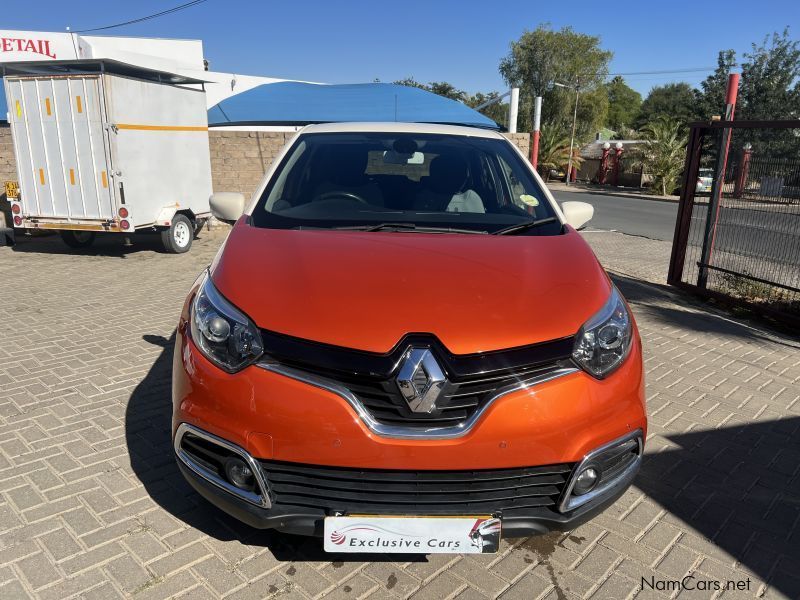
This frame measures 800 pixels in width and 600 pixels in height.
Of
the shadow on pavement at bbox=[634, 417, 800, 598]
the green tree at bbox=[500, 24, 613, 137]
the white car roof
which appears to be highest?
the green tree at bbox=[500, 24, 613, 137]

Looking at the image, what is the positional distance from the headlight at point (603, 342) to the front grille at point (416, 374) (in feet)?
0.79

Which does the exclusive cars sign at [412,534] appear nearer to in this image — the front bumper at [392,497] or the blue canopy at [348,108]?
the front bumper at [392,497]

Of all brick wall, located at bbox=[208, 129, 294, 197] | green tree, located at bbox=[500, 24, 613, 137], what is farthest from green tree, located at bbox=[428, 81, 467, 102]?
brick wall, located at bbox=[208, 129, 294, 197]

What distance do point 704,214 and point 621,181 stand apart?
99.9 feet

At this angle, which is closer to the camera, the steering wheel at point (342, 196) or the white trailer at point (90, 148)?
the steering wheel at point (342, 196)

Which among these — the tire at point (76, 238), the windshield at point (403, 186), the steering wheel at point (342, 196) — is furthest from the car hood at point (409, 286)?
the tire at point (76, 238)

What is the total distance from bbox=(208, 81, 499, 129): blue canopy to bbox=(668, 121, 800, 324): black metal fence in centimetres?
666

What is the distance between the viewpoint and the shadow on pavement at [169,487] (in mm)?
2523

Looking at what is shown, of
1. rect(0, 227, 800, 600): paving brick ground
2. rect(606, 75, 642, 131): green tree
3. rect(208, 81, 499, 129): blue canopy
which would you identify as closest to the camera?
rect(0, 227, 800, 600): paving brick ground

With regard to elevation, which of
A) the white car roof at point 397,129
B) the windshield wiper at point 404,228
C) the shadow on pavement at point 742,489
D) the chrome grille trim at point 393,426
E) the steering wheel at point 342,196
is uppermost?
the white car roof at point 397,129

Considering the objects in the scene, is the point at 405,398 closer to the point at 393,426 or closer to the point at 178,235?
the point at 393,426

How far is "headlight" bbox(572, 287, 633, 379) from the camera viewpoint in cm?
216

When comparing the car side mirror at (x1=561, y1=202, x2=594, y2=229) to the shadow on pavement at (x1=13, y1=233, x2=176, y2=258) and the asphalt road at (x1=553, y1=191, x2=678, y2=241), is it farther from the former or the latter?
the asphalt road at (x1=553, y1=191, x2=678, y2=241)

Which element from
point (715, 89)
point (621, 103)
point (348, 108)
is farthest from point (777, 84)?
point (621, 103)
